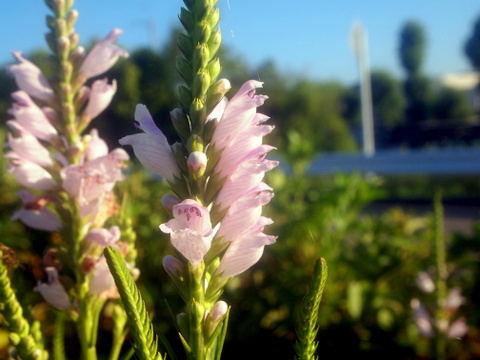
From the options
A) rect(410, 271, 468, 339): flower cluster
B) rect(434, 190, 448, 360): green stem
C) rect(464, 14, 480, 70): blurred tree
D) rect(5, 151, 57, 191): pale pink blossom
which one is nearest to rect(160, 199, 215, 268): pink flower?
rect(5, 151, 57, 191): pale pink blossom

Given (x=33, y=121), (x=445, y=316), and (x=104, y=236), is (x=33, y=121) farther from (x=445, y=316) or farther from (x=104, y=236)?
(x=445, y=316)

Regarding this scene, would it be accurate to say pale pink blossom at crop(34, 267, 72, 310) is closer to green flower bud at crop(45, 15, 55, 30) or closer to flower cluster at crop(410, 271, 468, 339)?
green flower bud at crop(45, 15, 55, 30)

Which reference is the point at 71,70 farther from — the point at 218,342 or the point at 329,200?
the point at 329,200

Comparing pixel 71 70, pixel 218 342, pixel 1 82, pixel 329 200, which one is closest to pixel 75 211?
pixel 71 70

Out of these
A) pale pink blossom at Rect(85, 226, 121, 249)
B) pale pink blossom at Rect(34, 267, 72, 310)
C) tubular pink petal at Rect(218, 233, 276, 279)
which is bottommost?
pale pink blossom at Rect(34, 267, 72, 310)

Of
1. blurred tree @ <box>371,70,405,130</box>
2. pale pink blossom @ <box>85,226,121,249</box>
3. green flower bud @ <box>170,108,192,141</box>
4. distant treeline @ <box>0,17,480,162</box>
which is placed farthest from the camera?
blurred tree @ <box>371,70,405,130</box>

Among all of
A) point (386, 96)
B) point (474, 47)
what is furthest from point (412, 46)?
point (474, 47)
